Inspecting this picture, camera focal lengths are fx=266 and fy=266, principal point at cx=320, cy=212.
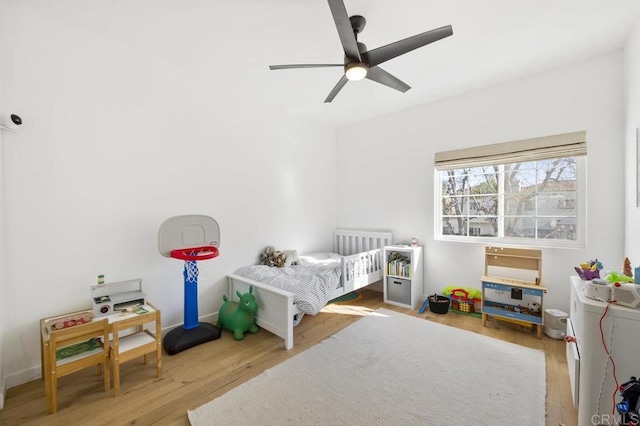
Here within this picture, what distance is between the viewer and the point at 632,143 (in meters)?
2.10

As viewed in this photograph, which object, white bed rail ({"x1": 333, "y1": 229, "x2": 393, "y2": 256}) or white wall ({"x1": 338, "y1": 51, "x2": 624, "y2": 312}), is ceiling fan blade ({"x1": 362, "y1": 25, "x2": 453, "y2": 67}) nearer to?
white wall ({"x1": 338, "y1": 51, "x2": 624, "y2": 312})

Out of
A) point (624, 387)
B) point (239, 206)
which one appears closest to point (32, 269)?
point (239, 206)

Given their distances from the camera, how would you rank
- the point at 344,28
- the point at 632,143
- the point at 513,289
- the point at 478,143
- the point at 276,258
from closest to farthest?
the point at 344,28
the point at 632,143
the point at 513,289
the point at 478,143
the point at 276,258

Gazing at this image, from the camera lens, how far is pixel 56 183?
2.05 meters

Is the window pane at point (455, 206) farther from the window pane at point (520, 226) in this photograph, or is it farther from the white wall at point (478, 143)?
the window pane at point (520, 226)

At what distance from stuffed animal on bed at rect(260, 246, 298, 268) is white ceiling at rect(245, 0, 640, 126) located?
77.2 inches

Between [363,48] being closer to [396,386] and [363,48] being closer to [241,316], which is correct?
[396,386]

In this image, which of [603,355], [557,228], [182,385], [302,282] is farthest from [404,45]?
[182,385]

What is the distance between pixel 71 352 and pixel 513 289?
3.75 m

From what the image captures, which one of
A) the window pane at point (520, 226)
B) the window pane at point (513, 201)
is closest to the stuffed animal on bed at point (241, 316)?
the window pane at point (513, 201)

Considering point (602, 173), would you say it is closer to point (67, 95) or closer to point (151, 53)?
point (151, 53)

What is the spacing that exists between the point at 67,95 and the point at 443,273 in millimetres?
4196

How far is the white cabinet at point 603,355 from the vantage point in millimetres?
1306

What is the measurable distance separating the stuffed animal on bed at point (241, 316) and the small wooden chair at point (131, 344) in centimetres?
68
